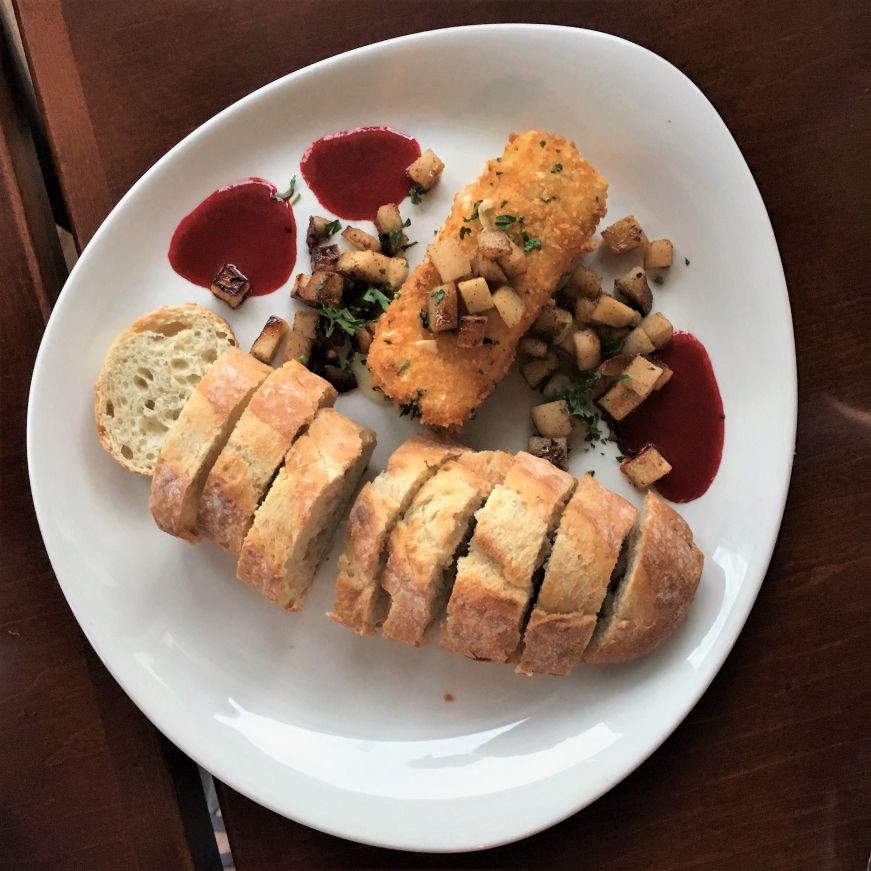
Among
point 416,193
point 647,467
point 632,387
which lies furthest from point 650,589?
point 416,193

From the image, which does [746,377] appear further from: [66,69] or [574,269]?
[66,69]

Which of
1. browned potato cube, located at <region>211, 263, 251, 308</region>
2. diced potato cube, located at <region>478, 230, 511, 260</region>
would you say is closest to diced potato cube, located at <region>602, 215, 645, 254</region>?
diced potato cube, located at <region>478, 230, 511, 260</region>

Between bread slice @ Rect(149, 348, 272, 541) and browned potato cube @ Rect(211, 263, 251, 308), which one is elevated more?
browned potato cube @ Rect(211, 263, 251, 308)

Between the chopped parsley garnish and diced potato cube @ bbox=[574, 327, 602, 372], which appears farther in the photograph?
the chopped parsley garnish

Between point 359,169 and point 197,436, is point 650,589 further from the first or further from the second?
point 359,169

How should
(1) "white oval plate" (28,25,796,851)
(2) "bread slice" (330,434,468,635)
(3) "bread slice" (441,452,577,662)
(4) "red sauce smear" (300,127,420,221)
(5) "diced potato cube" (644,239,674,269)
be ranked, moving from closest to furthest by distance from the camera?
(3) "bread slice" (441,452,577,662) → (2) "bread slice" (330,434,468,635) → (1) "white oval plate" (28,25,796,851) → (5) "diced potato cube" (644,239,674,269) → (4) "red sauce smear" (300,127,420,221)

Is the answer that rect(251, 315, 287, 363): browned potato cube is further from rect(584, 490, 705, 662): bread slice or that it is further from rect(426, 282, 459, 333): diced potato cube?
rect(584, 490, 705, 662): bread slice

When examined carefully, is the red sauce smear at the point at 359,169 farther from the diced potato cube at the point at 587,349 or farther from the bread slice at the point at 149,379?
the diced potato cube at the point at 587,349
